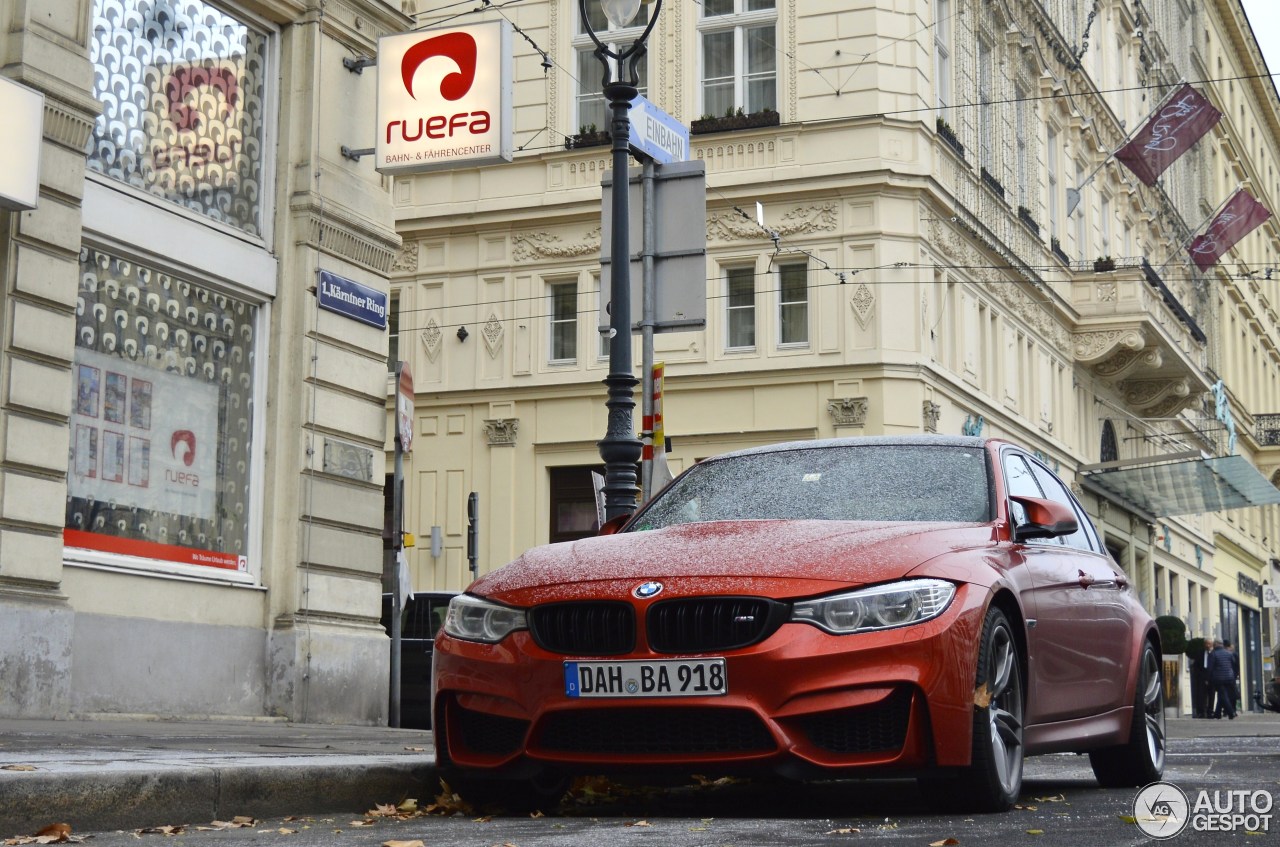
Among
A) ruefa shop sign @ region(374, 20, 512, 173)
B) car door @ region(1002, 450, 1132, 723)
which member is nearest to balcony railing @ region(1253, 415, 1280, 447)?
ruefa shop sign @ region(374, 20, 512, 173)

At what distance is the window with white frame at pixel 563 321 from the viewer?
3073 cm

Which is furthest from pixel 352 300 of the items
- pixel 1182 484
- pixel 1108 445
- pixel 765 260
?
pixel 1108 445

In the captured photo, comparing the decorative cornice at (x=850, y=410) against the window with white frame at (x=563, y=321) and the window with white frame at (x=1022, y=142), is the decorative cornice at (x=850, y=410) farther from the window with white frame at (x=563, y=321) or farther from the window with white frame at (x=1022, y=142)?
the window with white frame at (x=1022, y=142)

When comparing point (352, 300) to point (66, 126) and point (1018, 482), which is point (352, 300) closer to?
point (66, 126)

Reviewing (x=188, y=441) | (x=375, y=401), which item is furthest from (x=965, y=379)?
(x=188, y=441)

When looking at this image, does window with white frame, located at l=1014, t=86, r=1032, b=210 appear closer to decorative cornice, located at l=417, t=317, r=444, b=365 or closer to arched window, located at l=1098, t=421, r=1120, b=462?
arched window, located at l=1098, t=421, r=1120, b=462

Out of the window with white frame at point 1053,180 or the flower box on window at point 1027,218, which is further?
the window with white frame at point 1053,180

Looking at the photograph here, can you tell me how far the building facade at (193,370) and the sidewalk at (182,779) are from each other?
275 centimetres

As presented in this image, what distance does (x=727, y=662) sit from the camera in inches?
250

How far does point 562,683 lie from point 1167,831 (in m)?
2.05

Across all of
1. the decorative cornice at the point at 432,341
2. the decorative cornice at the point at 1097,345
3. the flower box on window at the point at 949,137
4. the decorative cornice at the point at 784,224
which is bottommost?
the decorative cornice at the point at 432,341

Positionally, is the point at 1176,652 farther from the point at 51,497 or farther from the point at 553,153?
the point at 51,497

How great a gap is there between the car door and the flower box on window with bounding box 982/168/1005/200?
24.1 meters

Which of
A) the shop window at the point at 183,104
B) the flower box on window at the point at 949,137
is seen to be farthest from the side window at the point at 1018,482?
the flower box on window at the point at 949,137
